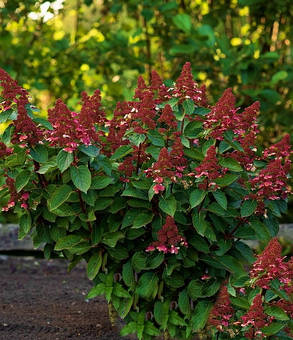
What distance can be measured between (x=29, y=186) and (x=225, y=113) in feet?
2.89

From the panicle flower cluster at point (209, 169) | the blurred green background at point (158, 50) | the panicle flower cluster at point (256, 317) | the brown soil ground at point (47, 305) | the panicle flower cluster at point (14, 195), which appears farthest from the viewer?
the blurred green background at point (158, 50)

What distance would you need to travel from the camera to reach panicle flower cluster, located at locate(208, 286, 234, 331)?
2.59 metres

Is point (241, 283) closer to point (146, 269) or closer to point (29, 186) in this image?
point (146, 269)

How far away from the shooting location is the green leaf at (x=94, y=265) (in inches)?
110

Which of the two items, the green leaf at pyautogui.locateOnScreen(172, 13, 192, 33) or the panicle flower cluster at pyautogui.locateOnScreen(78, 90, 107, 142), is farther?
the green leaf at pyautogui.locateOnScreen(172, 13, 192, 33)

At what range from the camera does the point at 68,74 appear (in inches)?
213

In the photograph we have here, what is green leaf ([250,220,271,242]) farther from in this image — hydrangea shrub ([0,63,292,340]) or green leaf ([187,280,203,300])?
green leaf ([187,280,203,300])

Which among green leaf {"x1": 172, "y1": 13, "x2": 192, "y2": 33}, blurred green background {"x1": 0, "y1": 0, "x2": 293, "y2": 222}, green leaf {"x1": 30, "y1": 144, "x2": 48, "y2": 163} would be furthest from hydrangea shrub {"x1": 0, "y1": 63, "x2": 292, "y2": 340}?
blurred green background {"x1": 0, "y1": 0, "x2": 293, "y2": 222}

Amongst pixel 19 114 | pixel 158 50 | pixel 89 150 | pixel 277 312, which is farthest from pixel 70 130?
pixel 158 50


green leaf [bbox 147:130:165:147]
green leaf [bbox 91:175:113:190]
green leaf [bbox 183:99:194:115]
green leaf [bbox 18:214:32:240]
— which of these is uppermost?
green leaf [bbox 183:99:194:115]

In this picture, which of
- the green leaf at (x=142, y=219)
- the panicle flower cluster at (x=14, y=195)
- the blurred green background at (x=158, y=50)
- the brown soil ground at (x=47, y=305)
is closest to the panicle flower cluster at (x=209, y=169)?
the green leaf at (x=142, y=219)

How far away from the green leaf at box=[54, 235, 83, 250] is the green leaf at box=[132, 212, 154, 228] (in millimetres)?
272

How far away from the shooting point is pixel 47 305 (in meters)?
3.69

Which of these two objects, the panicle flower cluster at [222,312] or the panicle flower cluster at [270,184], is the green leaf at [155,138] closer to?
the panicle flower cluster at [270,184]
